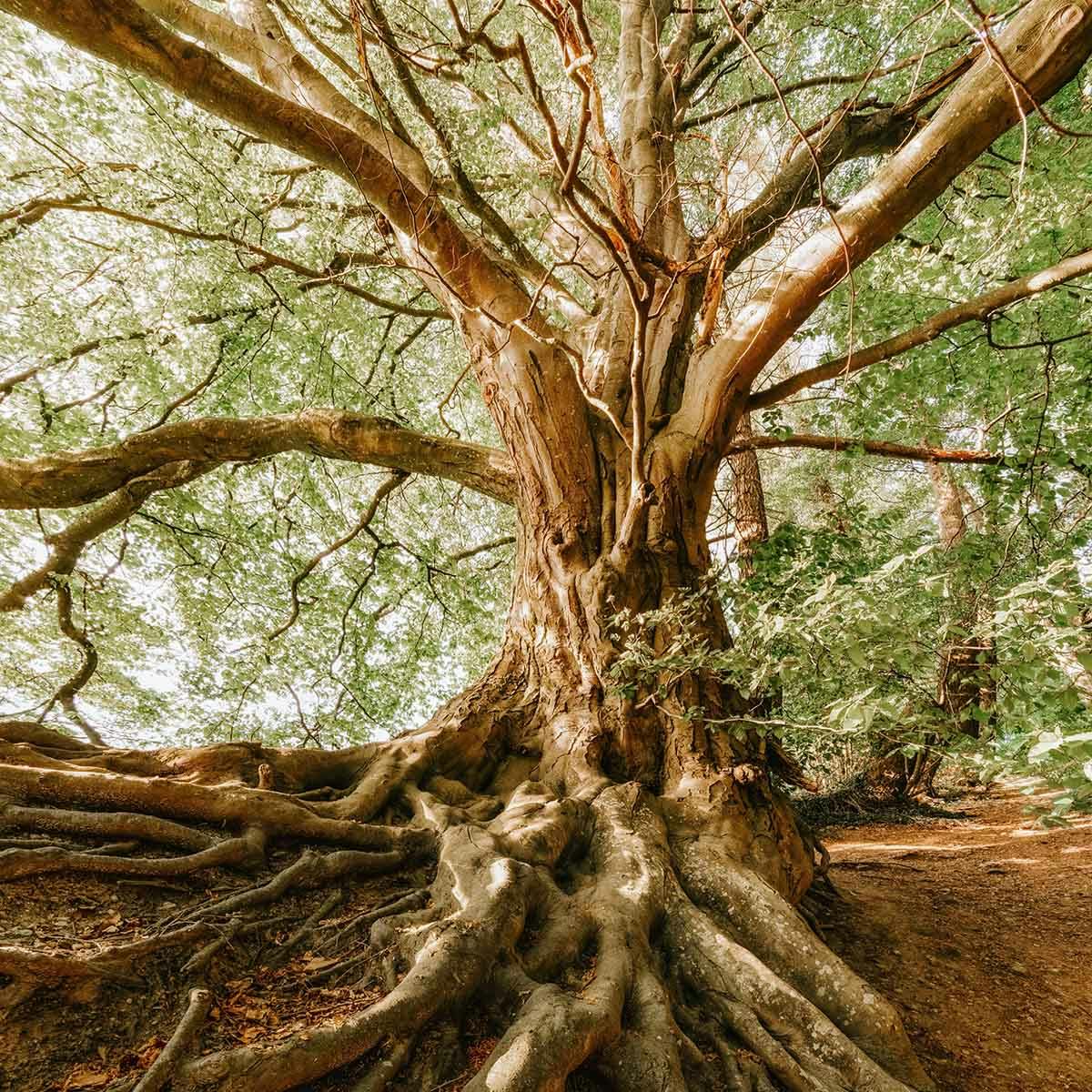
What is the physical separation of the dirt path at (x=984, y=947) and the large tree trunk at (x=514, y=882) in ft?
2.43

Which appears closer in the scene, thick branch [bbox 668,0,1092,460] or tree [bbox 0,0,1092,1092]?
tree [bbox 0,0,1092,1092]

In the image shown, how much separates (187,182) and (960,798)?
39.7 ft

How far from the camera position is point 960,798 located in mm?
8445

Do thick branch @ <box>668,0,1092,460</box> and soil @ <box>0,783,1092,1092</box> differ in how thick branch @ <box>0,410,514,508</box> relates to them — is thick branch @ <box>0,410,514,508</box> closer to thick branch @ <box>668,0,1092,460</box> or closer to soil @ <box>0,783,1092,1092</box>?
thick branch @ <box>668,0,1092,460</box>

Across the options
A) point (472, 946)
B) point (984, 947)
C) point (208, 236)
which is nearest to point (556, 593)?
point (472, 946)

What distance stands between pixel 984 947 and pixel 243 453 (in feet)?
20.5

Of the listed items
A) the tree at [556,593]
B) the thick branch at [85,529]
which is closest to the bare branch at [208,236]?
the tree at [556,593]

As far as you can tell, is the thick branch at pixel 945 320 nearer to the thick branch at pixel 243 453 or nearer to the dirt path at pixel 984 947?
the thick branch at pixel 243 453

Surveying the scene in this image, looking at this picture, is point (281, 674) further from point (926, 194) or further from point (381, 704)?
point (926, 194)

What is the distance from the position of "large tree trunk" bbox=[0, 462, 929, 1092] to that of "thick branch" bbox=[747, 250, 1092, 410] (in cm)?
154

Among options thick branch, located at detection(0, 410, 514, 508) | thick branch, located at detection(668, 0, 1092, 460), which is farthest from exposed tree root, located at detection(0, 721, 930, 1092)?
thick branch, located at detection(668, 0, 1092, 460)

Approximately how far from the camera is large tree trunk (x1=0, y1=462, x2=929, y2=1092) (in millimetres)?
1755

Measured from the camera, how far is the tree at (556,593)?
2041 mm

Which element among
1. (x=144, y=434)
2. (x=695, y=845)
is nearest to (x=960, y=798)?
(x=695, y=845)
